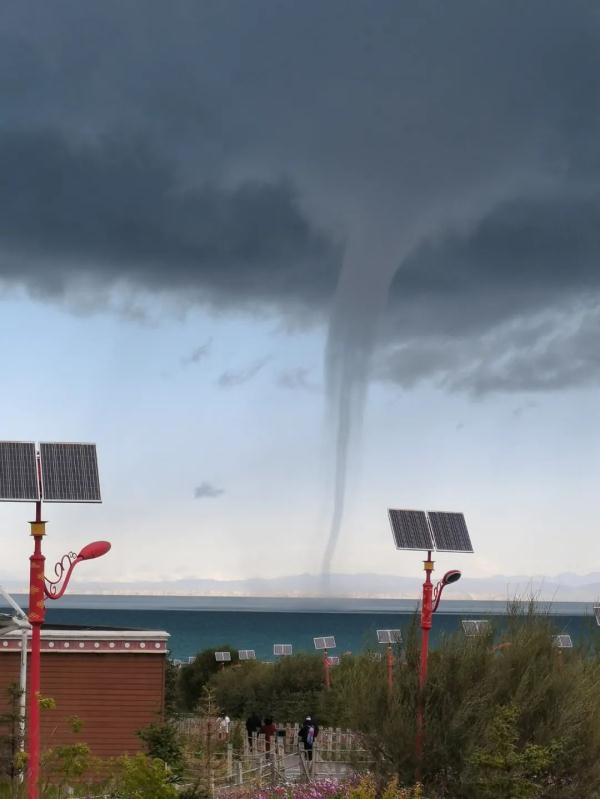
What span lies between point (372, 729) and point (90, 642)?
10.0 metres

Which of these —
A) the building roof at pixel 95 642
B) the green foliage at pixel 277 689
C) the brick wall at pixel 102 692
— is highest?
the building roof at pixel 95 642

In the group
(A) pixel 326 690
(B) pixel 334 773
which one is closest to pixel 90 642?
(B) pixel 334 773

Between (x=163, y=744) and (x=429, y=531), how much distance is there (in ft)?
26.7

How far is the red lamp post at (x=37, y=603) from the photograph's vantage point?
52.4 ft

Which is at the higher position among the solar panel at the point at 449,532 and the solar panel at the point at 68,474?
the solar panel at the point at 68,474

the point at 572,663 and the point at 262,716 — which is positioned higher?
the point at 572,663

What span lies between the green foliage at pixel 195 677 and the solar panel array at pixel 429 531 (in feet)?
125

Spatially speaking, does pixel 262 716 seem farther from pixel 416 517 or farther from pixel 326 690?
pixel 416 517

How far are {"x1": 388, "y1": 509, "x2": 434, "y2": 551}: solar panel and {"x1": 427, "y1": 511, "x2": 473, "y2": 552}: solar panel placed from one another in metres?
0.23

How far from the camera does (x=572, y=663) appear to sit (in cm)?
2295

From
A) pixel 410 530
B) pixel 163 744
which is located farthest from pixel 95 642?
pixel 410 530

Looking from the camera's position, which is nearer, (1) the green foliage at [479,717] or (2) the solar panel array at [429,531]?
(1) the green foliage at [479,717]

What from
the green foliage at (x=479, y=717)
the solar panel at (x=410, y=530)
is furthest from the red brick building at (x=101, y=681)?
the green foliage at (x=479, y=717)

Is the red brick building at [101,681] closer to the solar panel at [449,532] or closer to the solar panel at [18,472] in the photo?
the solar panel at [449,532]
